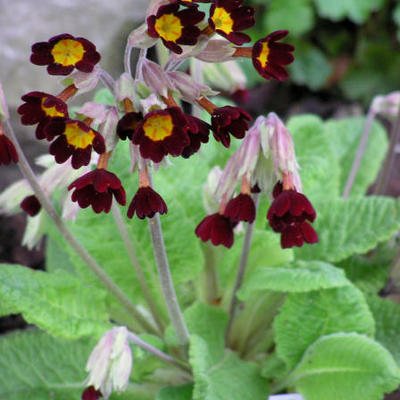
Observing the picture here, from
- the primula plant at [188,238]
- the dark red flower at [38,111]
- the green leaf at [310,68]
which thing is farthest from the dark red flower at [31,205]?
the green leaf at [310,68]

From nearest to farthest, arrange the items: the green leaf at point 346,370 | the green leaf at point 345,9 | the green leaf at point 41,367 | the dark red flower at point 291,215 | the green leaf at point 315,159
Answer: the dark red flower at point 291,215 → the green leaf at point 346,370 → the green leaf at point 41,367 → the green leaf at point 315,159 → the green leaf at point 345,9

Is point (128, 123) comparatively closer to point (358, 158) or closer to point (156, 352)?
point (156, 352)

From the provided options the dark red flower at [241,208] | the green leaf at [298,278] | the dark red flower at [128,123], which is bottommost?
the green leaf at [298,278]

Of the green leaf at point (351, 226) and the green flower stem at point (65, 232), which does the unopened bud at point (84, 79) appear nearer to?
the green flower stem at point (65, 232)

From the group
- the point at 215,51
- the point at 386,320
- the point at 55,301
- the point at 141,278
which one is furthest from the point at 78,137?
the point at 386,320

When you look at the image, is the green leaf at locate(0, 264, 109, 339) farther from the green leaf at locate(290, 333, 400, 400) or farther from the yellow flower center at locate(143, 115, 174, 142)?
the yellow flower center at locate(143, 115, 174, 142)

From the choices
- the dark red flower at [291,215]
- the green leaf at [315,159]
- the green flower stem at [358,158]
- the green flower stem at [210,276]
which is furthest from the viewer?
the green flower stem at [358,158]

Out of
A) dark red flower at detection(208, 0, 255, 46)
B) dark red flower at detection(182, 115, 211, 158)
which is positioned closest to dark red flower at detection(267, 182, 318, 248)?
dark red flower at detection(182, 115, 211, 158)
